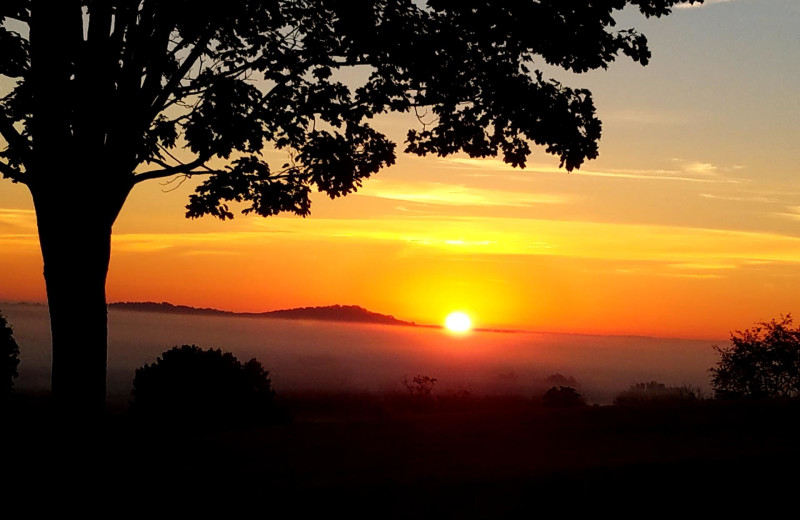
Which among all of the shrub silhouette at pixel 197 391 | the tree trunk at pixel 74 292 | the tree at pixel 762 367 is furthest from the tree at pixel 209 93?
the tree at pixel 762 367

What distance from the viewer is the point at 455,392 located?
41594mm

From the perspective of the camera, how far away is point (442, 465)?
1245 centimetres

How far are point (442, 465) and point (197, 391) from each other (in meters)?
9.48

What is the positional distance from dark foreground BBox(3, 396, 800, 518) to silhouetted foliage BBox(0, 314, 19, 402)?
5.86m

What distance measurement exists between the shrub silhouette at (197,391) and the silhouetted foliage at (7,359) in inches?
145

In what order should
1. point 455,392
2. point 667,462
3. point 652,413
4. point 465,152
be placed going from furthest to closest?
point 455,392 → point 465,152 → point 652,413 → point 667,462

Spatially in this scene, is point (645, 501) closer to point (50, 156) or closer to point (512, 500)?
point (512, 500)

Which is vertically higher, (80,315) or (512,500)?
(80,315)

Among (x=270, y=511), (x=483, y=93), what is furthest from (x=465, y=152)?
(x=270, y=511)

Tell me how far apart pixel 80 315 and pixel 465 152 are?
7928 mm

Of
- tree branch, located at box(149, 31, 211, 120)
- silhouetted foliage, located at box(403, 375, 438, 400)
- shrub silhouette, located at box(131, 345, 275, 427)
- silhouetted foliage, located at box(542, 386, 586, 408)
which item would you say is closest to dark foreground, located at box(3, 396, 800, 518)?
shrub silhouette, located at box(131, 345, 275, 427)

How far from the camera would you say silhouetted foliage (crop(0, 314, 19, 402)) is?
2218 centimetres

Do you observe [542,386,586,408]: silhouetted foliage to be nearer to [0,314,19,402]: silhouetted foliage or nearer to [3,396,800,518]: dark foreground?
[3,396,800,518]: dark foreground

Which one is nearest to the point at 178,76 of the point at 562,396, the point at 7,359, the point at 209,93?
the point at 209,93
